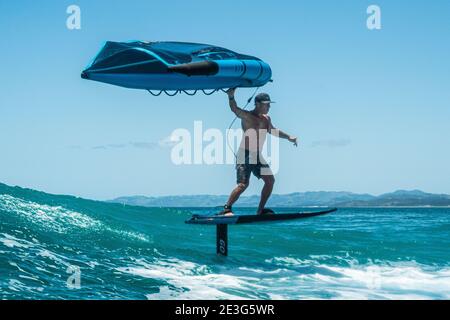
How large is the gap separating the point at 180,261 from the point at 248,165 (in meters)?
2.56

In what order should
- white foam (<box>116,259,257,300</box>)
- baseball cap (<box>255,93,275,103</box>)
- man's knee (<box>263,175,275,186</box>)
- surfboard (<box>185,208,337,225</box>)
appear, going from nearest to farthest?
white foam (<box>116,259,257,300</box>) < surfboard (<box>185,208,337,225</box>) < baseball cap (<box>255,93,275,103</box>) < man's knee (<box>263,175,275,186</box>)

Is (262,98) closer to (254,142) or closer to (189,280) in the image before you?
(254,142)

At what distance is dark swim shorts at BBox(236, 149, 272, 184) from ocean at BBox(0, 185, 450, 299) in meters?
1.12

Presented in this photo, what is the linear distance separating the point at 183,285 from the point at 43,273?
2054mm

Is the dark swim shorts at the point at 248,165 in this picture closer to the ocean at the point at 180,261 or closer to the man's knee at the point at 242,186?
the man's knee at the point at 242,186

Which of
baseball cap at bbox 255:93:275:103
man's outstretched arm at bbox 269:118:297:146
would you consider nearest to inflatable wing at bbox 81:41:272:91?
baseball cap at bbox 255:93:275:103

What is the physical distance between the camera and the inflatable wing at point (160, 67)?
8602 millimetres

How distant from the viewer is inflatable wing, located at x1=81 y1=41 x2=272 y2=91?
28.2 ft

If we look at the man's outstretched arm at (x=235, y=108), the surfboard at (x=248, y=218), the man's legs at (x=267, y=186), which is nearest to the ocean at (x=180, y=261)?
the surfboard at (x=248, y=218)

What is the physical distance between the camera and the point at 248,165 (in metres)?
9.76

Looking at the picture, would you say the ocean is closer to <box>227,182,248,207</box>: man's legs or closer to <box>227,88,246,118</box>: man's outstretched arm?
<box>227,182,248,207</box>: man's legs

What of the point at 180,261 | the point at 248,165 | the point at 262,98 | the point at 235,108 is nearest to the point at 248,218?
the point at 248,165
